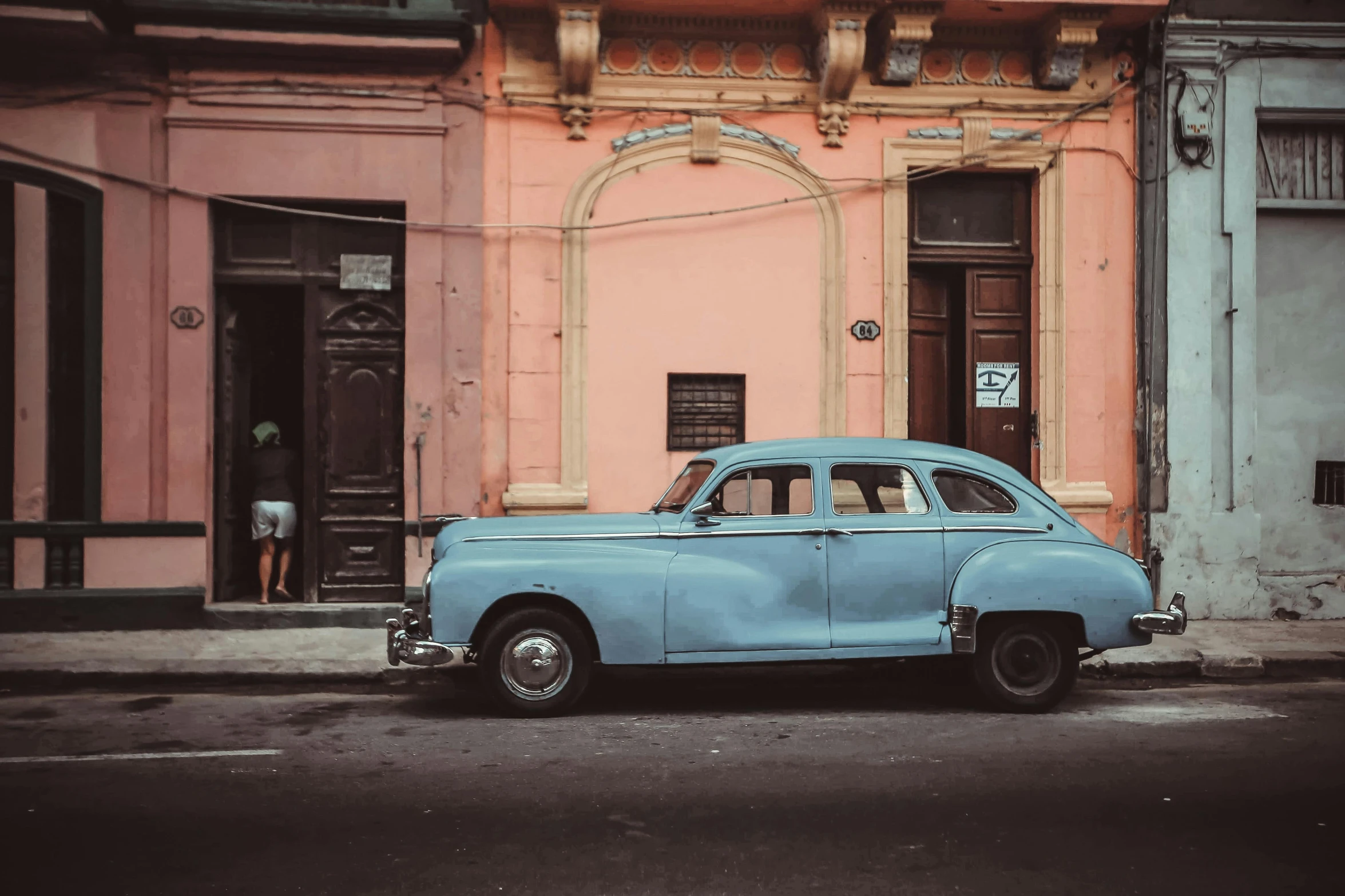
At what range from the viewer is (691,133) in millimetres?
10594

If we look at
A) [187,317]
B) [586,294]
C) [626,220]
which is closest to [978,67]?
[626,220]

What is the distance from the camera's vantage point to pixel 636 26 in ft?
34.0

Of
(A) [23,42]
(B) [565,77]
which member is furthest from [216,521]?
(B) [565,77]

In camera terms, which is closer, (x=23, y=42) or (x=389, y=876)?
(x=389, y=876)

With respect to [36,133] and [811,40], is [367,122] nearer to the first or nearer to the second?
[36,133]

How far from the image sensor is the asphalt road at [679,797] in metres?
4.05

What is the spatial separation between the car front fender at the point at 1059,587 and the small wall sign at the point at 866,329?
4019 millimetres

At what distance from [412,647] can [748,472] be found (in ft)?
7.48

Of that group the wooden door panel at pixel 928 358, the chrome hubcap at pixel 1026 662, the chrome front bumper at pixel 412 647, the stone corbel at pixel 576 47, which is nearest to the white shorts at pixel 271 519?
the chrome front bumper at pixel 412 647

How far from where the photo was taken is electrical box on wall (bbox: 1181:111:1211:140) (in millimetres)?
10609

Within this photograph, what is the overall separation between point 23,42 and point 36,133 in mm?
739

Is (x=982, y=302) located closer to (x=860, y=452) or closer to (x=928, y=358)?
(x=928, y=358)

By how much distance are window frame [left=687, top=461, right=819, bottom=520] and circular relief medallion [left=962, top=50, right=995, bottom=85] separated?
553 cm

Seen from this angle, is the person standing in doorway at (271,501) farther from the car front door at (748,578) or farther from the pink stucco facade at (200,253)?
the car front door at (748,578)
